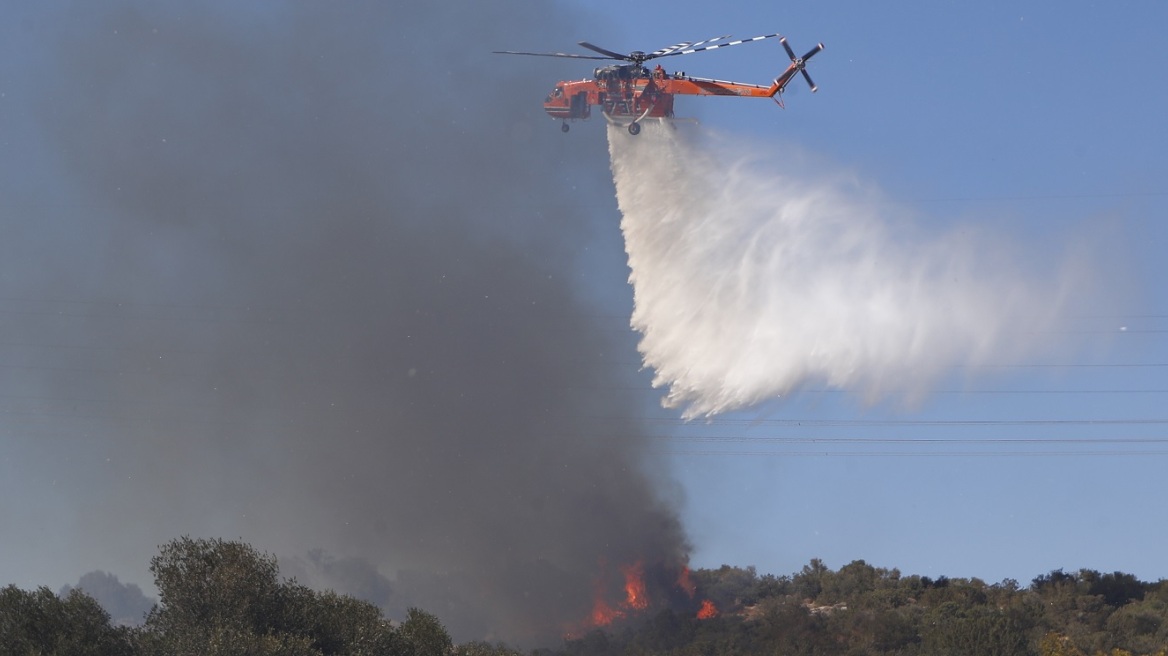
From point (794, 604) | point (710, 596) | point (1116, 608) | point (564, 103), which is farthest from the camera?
point (710, 596)

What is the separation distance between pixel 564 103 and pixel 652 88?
17.3 feet

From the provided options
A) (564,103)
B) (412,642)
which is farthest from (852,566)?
(412,642)

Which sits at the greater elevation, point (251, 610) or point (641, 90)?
point (641, 90)

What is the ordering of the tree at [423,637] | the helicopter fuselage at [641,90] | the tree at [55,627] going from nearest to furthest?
the tree at [55,627], the tree at [423,637], the helicopter fuselage at [641,90]

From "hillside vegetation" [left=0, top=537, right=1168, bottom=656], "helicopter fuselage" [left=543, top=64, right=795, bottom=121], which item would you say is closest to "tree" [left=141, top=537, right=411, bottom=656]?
"hillside vegetation" [left=0, top=537, right=1168, bottom=656]

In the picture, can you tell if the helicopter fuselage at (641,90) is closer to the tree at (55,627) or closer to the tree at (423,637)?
the tree at (423,637)

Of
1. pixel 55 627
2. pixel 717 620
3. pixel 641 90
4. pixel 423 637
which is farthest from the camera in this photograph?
pixel 717 620

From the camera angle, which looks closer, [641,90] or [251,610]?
[251,610]

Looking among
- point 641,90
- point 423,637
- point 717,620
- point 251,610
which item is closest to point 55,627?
point 251,610

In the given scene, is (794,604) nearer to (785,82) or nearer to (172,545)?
(785,82)

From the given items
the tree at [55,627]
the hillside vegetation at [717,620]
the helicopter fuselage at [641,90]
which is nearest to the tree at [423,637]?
the hillside vegetation at [717,620]

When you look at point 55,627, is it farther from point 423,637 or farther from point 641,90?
point 641,90

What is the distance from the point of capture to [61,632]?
4306cm

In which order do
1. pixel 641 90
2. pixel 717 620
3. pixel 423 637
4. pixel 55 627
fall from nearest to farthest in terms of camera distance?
pixel 55 627, pixel 423 637, pixel 641 90, pixel 717 620
